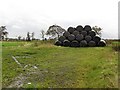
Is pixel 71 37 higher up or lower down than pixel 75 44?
higher up

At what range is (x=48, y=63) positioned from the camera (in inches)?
627

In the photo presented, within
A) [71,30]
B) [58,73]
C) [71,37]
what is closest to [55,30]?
[71,30]

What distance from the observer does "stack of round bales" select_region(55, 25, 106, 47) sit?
92.7 feet

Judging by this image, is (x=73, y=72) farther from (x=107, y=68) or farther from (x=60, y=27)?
(x=60, y=27)

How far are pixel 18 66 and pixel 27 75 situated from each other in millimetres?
2133

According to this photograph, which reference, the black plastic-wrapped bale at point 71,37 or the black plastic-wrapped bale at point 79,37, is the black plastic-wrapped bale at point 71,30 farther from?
the black plastic-wrapped bale at point 79,37

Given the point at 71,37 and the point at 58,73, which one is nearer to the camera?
the point at 58,73

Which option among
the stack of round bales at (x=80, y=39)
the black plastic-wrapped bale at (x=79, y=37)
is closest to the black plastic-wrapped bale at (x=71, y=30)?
the stack of round bales at (x=80, y=39)

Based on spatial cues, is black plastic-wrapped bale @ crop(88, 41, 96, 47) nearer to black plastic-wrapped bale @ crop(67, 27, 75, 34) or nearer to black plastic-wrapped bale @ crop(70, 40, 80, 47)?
black plastic-wrapped bale @ crop(70, 40, 80, 47)

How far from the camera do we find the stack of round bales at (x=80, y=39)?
92.7 ft

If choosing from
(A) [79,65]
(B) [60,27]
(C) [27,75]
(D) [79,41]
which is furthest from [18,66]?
(B) [60,27]

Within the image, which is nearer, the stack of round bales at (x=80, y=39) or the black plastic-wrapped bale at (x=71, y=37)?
the stack of round bales at (x=80, y=39)

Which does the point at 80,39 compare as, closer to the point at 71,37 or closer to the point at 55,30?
the point at 71,37

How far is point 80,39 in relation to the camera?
28672mm
